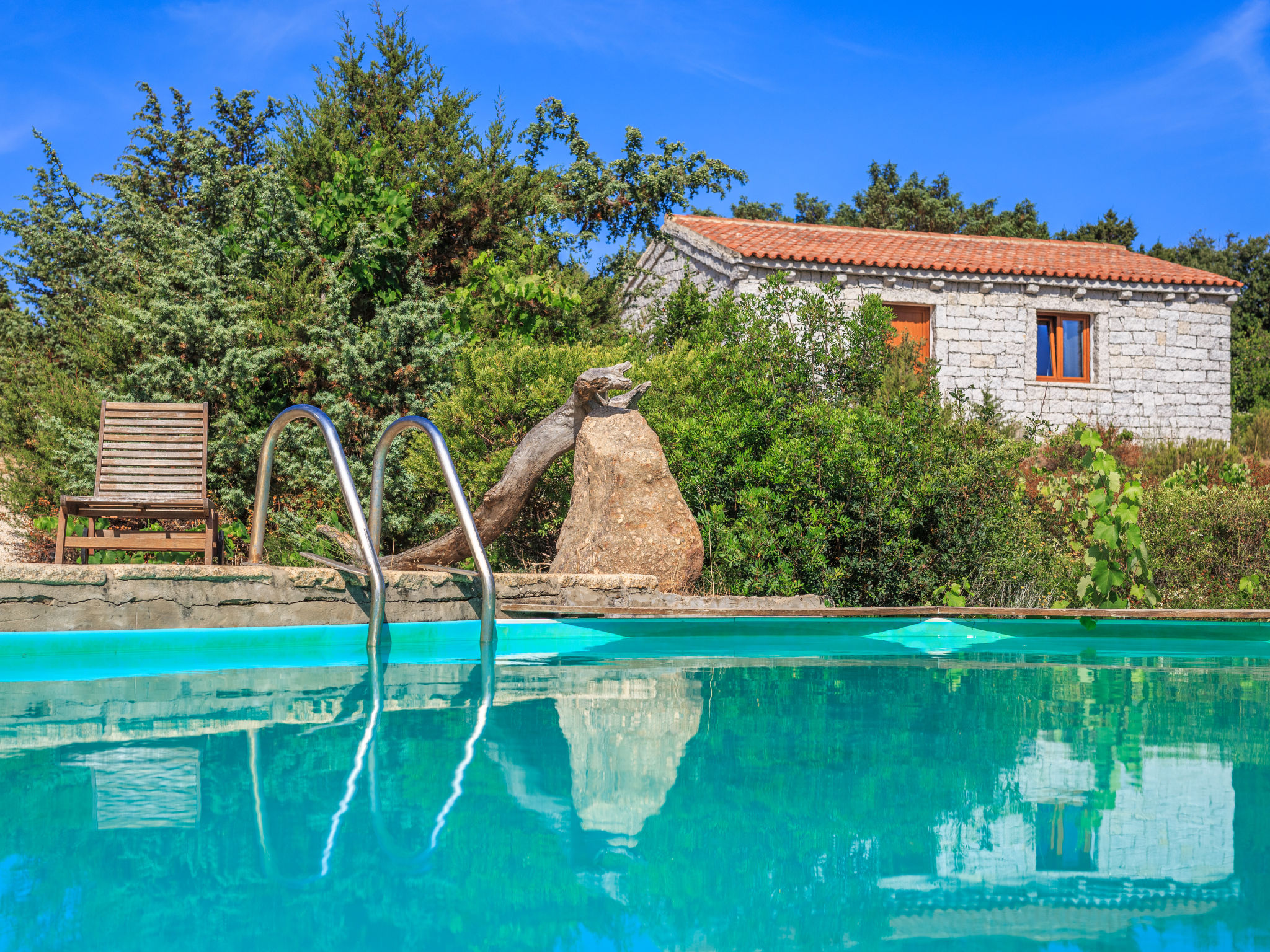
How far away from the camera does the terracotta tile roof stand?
51.8 ft

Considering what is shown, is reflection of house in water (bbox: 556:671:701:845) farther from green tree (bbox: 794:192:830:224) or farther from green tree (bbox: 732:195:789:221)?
green tree (bbox: 794:192:830:224)

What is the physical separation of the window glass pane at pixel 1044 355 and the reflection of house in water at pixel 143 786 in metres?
16.9

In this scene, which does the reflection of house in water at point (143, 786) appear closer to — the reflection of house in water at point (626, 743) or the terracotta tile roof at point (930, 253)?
the reflection of house in water at point (626, 743)

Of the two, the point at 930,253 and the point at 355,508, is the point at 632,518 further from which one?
the point at 930,253

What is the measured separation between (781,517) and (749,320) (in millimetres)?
2083

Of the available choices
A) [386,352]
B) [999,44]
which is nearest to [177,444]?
[386,352]

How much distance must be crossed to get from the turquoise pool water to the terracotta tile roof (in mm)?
12405

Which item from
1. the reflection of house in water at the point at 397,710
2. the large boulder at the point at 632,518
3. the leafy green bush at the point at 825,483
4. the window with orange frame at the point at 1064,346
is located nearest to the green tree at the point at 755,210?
the window with orange frame at the point at 1064,346

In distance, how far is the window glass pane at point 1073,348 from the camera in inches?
671

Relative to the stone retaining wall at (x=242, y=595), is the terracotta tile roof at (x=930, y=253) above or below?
above

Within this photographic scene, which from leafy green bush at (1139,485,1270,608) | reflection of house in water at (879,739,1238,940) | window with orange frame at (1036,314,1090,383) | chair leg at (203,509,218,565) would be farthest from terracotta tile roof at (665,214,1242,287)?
reflection of house in water at (879,739,1238,940)

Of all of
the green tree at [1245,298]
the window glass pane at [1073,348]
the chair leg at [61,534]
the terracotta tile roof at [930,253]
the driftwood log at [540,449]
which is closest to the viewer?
the driftwood log at [540,449]

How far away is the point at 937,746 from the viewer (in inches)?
114

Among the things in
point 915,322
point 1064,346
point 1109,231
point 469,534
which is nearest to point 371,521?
point 469,534
